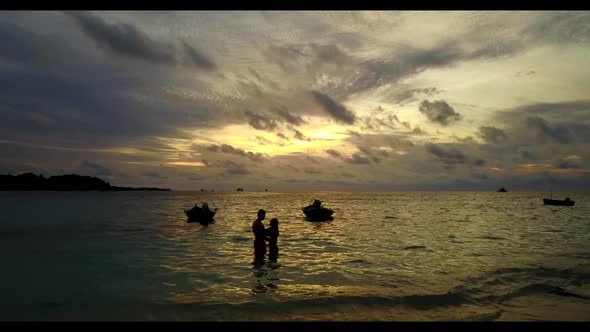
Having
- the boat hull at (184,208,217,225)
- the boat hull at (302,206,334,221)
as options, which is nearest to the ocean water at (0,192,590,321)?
the boat hull at (184,208,217,225)

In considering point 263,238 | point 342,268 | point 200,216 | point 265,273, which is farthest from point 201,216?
point 342,268

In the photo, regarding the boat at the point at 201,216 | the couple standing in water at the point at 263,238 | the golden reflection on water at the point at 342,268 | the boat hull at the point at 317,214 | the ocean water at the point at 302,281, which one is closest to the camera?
the ocean water at the point at 302,281

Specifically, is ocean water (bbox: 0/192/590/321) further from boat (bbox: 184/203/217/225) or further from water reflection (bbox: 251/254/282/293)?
boat (bbox: 184/203/217/225)

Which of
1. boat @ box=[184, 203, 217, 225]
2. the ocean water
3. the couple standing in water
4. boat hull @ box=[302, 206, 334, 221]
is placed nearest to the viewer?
the ocean water

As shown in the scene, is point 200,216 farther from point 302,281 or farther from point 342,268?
point 302,281

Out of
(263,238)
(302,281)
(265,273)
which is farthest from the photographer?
→ (263,238)

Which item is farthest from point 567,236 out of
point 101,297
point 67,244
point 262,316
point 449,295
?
point 67,244

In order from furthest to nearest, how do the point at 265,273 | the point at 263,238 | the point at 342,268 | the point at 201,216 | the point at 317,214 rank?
the point at 317,214
the point at 201,216
the point at 263,238
the point at 342,268
the point at 265,273

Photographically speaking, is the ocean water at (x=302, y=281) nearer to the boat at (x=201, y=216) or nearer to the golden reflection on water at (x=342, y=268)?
the golden reflection on water at (x=342, y=268)

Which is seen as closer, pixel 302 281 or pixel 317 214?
pixel 302 281

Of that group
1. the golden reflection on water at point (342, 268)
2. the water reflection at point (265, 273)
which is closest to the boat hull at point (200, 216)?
the golden reflection on water at point (342, 268)

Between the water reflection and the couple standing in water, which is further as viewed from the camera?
the couple standing in water
